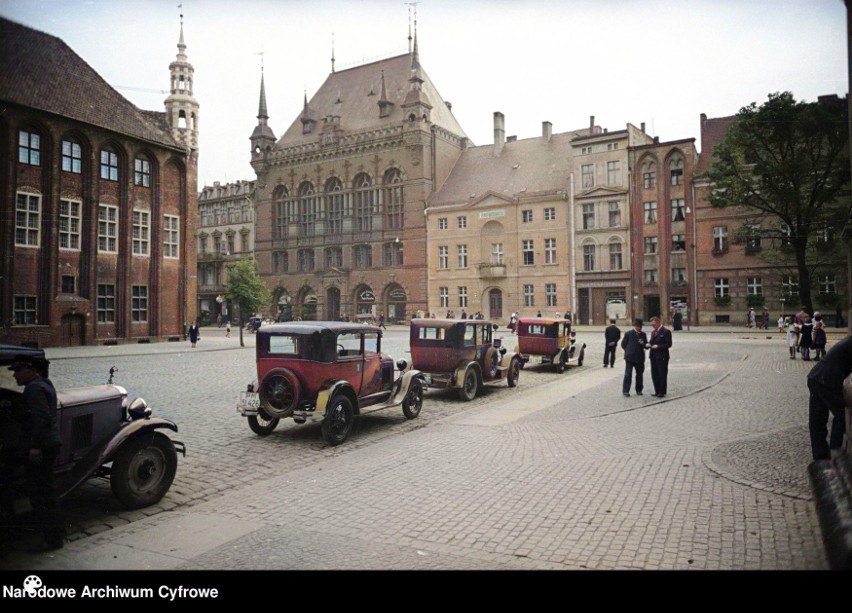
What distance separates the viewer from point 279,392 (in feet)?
31.1

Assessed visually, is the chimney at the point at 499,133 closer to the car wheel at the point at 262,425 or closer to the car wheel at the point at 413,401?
the car wheel at the point at 413,401

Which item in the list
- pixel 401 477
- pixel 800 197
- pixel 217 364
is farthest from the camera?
pixel 217 364

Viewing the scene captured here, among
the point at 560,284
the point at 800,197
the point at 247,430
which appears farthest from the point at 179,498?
the point at 560,284

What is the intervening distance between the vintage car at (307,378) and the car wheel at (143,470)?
288 centimetres

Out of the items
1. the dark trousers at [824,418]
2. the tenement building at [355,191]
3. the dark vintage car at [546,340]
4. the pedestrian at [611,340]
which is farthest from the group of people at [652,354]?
the tenement building at [355,191]

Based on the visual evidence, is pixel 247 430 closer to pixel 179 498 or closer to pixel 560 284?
pixel 179 498

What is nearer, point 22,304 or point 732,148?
point 22,304

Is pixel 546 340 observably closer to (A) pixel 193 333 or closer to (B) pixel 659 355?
(B) pixel 659 355

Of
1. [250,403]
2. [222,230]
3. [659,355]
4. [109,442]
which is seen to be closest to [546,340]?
[659,355]

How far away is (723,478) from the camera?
6957 mm

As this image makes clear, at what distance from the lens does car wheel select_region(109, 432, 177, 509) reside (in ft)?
19.8

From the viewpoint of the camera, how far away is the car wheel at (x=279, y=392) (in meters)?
9.33
